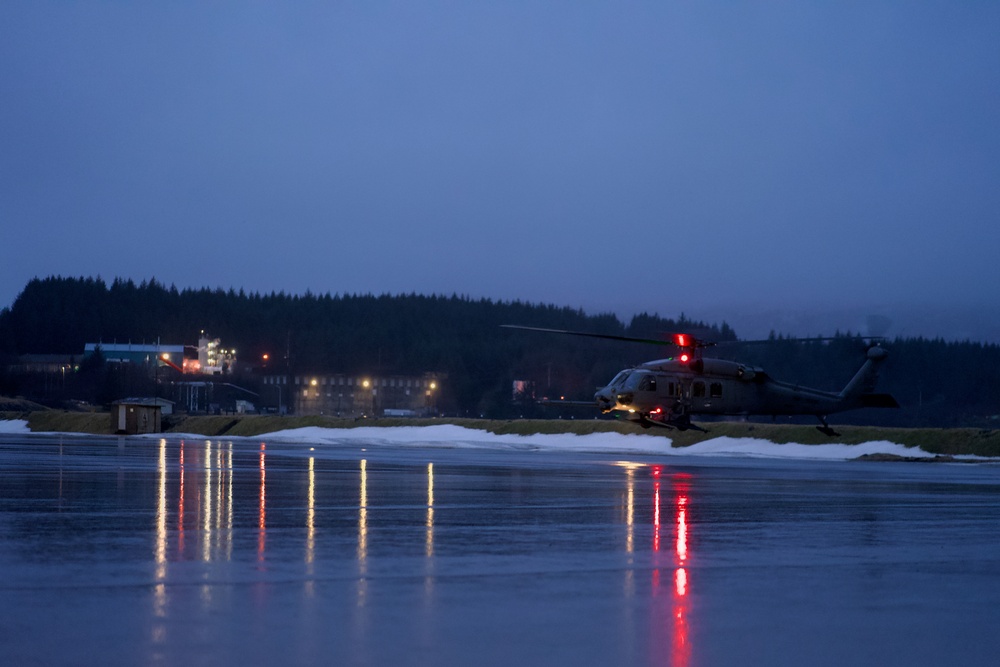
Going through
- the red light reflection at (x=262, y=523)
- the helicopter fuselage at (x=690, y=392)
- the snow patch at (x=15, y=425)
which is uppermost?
the helicopter fuselage at (x=690, y=392)

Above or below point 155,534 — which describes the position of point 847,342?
above

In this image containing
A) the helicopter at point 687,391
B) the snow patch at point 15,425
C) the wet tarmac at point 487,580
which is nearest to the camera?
the wet tarmac at point 487,580

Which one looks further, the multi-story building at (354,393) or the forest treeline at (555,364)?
the multi-story building at (354,393)

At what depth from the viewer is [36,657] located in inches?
227

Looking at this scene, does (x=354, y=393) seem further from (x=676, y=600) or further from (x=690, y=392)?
(x=676, y=600)

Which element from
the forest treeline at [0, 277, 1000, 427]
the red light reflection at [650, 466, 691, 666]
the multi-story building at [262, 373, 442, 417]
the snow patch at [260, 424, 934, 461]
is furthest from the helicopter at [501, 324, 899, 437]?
the multi-story building at [262, 373, 442, 417]

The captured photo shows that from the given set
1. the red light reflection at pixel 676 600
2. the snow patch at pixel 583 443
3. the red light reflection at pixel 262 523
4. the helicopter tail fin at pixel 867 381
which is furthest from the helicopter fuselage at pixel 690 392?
the red light reflection at pixel 676 600

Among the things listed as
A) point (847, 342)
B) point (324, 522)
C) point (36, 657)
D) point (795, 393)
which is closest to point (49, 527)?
point (324, 522)

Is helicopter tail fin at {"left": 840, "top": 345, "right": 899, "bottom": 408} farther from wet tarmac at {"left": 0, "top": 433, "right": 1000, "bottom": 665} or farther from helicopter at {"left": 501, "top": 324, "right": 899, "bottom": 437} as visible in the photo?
wet tarmac at {"left": 0, "top": 433, "right": 1000, "bottom": 665}

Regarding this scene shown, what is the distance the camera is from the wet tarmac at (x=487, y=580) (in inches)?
247

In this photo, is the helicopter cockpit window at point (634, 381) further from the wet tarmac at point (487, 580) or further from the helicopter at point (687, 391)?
the wet tarmac at point (487, 580)

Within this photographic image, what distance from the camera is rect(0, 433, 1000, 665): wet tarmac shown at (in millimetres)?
6262

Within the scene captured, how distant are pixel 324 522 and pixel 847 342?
38235mm

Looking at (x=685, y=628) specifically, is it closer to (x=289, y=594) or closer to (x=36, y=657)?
(x=289, y=594)
